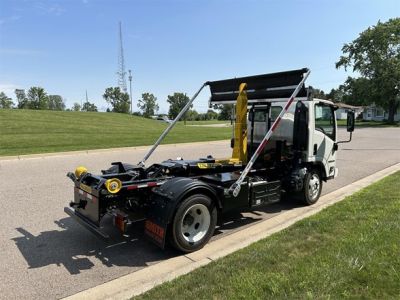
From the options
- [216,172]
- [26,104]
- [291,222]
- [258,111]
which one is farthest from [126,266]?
[26,104]

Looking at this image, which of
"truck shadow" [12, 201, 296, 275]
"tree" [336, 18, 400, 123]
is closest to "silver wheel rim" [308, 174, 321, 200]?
"truck shadow" [12, 201, 296, 275]

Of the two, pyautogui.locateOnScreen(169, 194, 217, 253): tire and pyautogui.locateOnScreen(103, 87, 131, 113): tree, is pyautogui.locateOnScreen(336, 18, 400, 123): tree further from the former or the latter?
pyautogui.locateOnScreen(169, 194, 217, 253): tire

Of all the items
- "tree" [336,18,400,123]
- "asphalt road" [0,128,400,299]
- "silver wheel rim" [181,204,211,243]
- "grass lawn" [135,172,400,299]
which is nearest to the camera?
"grass lawn" [135,172,400,299]

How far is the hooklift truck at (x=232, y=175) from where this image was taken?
4598mm

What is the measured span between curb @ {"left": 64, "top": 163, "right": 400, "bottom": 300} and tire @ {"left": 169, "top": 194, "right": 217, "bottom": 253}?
142mm

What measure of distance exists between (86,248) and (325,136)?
5253 mm

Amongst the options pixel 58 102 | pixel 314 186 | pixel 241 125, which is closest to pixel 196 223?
→ pixel 241 125

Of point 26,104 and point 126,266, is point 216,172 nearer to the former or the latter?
point 126,266

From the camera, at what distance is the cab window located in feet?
23.3

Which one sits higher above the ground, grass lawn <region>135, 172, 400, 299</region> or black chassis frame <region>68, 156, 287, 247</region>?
black chassis frame <region>68, 156, 287, 247</region>

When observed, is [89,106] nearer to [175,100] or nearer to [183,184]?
[175,100]

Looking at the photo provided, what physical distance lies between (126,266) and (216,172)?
2.41 metres

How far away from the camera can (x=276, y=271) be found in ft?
12.9

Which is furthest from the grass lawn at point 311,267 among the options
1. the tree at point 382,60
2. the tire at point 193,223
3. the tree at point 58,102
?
the tree at point 58,102
